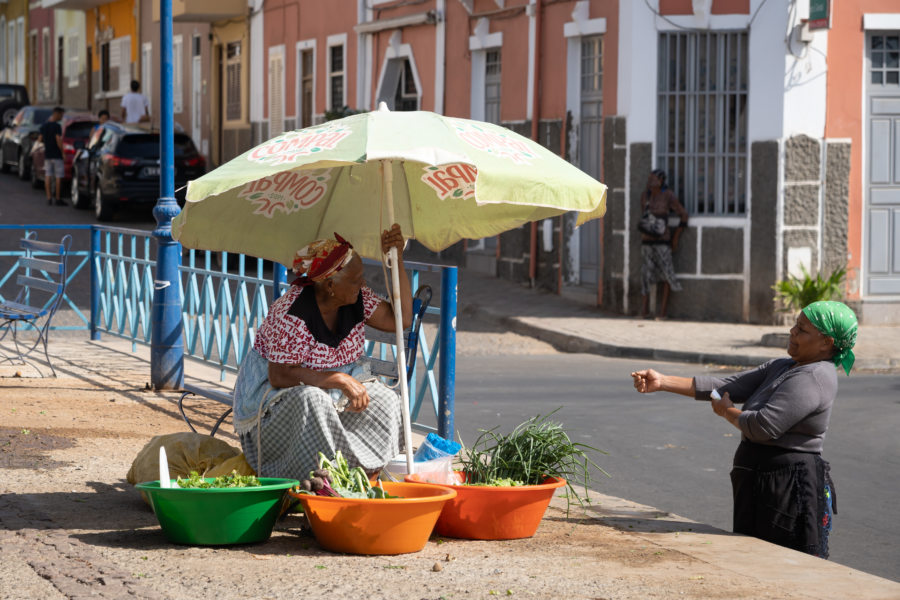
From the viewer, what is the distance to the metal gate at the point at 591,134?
60.0ft

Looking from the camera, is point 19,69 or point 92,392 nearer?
point 92,392

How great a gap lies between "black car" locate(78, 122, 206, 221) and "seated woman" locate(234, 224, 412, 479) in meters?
19.1

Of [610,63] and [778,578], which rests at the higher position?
[610,63]

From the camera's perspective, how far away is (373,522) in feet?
18.4

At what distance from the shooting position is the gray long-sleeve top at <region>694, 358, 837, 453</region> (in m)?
5.62

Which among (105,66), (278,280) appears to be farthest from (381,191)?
(105,66)

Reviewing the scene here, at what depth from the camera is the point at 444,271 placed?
736 centimetres

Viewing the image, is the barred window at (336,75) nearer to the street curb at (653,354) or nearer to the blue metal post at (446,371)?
the street curb at (653,354)

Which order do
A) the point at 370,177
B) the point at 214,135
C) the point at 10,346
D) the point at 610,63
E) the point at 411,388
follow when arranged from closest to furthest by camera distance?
the point at 370,177
the point at 411,388
the point at 10,346
the point at 610,63
the point at 214,135

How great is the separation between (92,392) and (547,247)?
390 inches

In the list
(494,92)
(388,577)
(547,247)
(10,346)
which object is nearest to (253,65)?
(494,92)

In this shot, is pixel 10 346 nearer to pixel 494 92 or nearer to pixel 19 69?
pixel 494 92

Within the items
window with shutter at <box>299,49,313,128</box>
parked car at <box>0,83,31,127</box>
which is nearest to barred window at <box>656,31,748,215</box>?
window with shutter at <box>299,49,313,128</box>

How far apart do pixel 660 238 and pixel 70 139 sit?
57.3 feet
